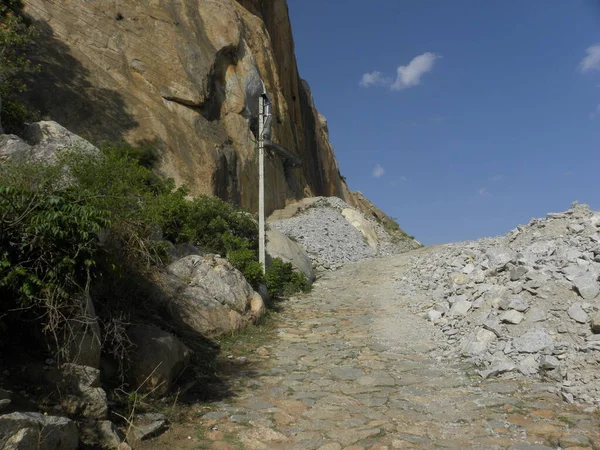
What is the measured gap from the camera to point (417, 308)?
30.9ft

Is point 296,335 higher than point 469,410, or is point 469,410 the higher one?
point 296,335

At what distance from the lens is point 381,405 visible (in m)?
5.20

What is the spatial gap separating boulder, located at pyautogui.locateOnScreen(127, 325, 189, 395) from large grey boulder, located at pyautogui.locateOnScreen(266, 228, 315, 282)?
270 inches

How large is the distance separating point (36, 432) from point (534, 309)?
19.0 feet

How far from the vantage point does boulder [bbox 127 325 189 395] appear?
4887 millimetres

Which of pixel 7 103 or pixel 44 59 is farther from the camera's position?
pixel 44 59

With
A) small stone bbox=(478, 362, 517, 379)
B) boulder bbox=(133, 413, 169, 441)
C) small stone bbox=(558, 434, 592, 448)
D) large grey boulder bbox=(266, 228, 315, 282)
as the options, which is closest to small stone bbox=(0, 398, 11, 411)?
boulder bbox=(133, 413, 169, 441)

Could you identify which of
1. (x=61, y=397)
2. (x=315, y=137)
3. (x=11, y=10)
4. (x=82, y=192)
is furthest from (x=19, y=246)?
(x=315, y=137)

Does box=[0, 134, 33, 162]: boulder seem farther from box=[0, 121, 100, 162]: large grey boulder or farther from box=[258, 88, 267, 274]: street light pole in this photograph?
box=[258, 88, 267, 274]: street light pole

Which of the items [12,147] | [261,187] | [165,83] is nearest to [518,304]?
[261,187]

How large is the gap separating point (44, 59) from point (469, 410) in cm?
1507

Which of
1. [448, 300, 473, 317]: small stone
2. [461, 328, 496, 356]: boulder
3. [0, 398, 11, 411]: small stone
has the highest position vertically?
[448, 300, 473, 317]: small stone

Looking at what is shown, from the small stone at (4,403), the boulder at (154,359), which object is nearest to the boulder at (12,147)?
the boulder at (154,359)

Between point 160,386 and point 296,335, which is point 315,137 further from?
point 160,386
